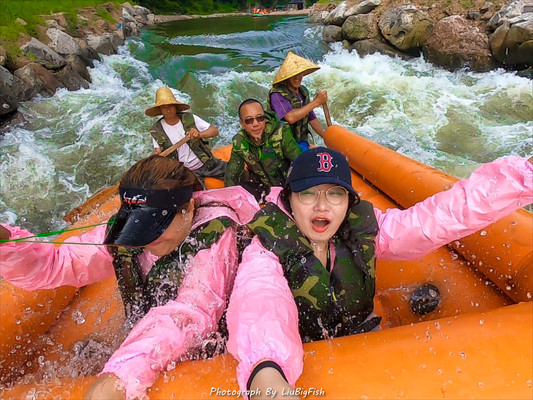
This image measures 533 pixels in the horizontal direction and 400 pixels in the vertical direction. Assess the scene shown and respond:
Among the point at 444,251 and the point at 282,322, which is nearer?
the point at 282,322

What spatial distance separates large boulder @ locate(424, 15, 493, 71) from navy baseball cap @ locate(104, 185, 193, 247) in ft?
30.4

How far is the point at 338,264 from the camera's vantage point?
1611 millimetres

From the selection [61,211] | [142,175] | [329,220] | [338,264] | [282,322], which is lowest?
[61,211]

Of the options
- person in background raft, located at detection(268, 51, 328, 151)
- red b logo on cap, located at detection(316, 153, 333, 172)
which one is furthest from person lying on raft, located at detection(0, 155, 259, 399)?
person in background raft, located at detection(268, 51, 328, 151)

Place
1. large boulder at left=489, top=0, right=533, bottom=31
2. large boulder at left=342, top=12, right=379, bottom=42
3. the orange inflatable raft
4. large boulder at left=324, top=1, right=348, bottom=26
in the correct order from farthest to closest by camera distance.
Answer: large boulder at left=324, top=1, right=348, bottom=26
large boulder at left=342, top=12, right=379, bottom=42
large boulder at left=489, top=0, right=533, bottom=31
the orange inflatable raft

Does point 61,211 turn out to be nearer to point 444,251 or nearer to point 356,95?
point 444,251

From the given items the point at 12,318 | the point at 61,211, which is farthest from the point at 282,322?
the point at 61,211

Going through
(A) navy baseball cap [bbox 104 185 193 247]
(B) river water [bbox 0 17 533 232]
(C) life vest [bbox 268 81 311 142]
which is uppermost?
(A) navy baseball cap [bbox 104 185 193 247]

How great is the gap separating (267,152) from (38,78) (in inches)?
277

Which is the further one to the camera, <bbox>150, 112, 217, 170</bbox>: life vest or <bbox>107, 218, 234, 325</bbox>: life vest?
<bbox>150, 112, 217, 170</bbox>: life vest

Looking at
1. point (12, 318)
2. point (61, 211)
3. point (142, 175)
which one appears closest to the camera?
point (142, 175)

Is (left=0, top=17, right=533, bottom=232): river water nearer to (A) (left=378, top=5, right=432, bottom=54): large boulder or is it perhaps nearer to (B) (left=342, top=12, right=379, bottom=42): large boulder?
(A) (left=378, top=5, right=432, bottom=54): large boulder

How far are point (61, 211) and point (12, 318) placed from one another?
3.37m

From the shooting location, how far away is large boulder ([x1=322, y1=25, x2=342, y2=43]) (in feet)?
40.8
